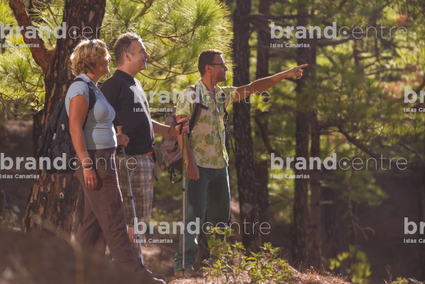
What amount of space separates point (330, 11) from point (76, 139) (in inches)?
262

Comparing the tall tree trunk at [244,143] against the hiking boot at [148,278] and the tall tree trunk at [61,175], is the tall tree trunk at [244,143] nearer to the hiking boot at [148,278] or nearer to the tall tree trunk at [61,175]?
the tall tree trunk at [61,175]

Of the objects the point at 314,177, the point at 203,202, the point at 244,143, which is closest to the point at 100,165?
the point at 203,202

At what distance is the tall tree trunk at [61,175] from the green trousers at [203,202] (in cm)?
105

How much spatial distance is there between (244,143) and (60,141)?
17.2ft

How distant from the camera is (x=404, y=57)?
852 cm

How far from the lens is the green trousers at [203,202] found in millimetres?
3557

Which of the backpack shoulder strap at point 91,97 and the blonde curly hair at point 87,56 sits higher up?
the blonde curly hair at point 87,56

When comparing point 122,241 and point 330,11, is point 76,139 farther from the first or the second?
point 330,11

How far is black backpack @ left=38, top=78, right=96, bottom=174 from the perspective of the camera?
273 centimetres

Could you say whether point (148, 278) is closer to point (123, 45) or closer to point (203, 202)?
point (203, 202)

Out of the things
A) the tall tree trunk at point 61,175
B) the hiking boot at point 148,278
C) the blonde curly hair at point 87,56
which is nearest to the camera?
the hiking boot at point 148,278

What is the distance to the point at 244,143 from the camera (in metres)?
7.78

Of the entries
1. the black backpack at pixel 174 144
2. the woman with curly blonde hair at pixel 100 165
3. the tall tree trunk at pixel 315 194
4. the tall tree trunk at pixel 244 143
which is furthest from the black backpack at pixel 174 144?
the tall tree trunk at pixel 315 194

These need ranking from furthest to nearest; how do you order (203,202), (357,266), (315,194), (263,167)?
(263,167), (315,194), (357,266), (203,202)
